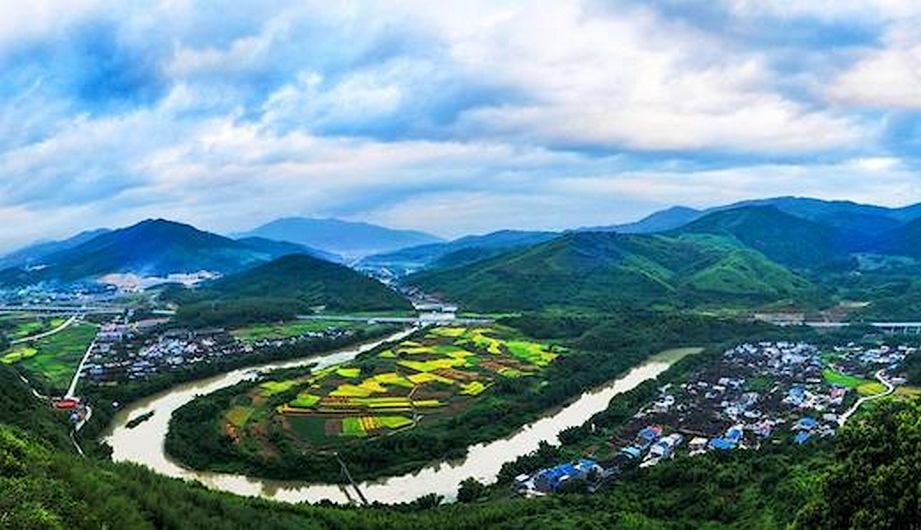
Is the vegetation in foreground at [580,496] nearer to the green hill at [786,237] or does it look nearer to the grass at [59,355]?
the grass at [59,355]

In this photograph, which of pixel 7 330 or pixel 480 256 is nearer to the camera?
pixel 7 330

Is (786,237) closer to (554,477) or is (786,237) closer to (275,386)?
(275,386)

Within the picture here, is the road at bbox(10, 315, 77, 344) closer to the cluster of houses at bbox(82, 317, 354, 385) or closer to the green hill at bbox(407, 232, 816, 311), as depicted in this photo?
the cluster of houses at bbox(82, 317, 354, 385)

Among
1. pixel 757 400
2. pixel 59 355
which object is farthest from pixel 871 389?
pixel 59 355

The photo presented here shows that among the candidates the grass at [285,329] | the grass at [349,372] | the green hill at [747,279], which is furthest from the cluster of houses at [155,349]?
the green hill at [747,279]

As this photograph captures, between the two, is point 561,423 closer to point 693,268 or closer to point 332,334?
point 332,334

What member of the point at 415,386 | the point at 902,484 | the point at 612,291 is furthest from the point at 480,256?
the point at 902,484

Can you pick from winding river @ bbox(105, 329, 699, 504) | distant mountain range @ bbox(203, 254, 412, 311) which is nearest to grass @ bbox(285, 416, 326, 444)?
winding river @ bbox(105, 329, 699, 504)
